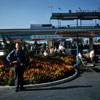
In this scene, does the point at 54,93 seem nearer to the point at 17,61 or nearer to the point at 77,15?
the point at 17,61

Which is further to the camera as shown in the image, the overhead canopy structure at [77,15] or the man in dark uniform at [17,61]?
the overhead canopy structure at [77,15]

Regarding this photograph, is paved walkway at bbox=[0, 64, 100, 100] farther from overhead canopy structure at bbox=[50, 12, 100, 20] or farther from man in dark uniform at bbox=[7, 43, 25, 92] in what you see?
overhead canopy structure at bbox=[50, 12, 100, 20]

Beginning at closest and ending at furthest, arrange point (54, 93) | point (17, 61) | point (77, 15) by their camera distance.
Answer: point (54, 93)
point (17, 61)
point (77, 15)

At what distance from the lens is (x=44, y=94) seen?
16.9 feet

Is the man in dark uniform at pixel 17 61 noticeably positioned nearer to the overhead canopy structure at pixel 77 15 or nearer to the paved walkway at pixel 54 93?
the paved walkway at pixel 54 93

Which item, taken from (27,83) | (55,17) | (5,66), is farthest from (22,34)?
(27,83)

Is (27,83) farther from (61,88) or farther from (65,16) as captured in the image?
(65,16)

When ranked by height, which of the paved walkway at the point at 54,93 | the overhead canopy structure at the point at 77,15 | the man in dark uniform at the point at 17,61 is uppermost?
the overhead canopy structure at the point at 77,15

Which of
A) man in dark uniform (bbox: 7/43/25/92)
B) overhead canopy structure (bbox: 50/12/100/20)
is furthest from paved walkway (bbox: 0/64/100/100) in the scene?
overhead canopy structure (bbox: 50/12/100/20)

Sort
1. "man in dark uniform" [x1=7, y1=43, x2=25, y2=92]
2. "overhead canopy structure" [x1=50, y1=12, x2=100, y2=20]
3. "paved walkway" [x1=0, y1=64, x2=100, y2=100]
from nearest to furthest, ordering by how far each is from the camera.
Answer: "paved walkway" [x1=0, y1=64, x2=100, y2=100] < "man in dark uniform" [x1=7, y1=43, x2=25, y2=92] < "overhead canopy structure" [x1=50, y1=12, x2=100, y2=20]

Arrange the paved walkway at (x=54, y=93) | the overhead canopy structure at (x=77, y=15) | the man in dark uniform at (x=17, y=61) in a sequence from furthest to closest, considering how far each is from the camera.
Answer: the overhead canopy structure at (x=77, y=15), the man in dark uniform at (x=17, y=61), the paved walkway at (x=54, y=93)

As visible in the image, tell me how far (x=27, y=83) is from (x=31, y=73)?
0.65 meters

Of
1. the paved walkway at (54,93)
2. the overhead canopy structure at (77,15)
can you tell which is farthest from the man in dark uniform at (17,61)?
the overhead canopy structure at (77,15)

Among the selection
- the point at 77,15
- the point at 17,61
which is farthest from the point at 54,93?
the point at 77,15
